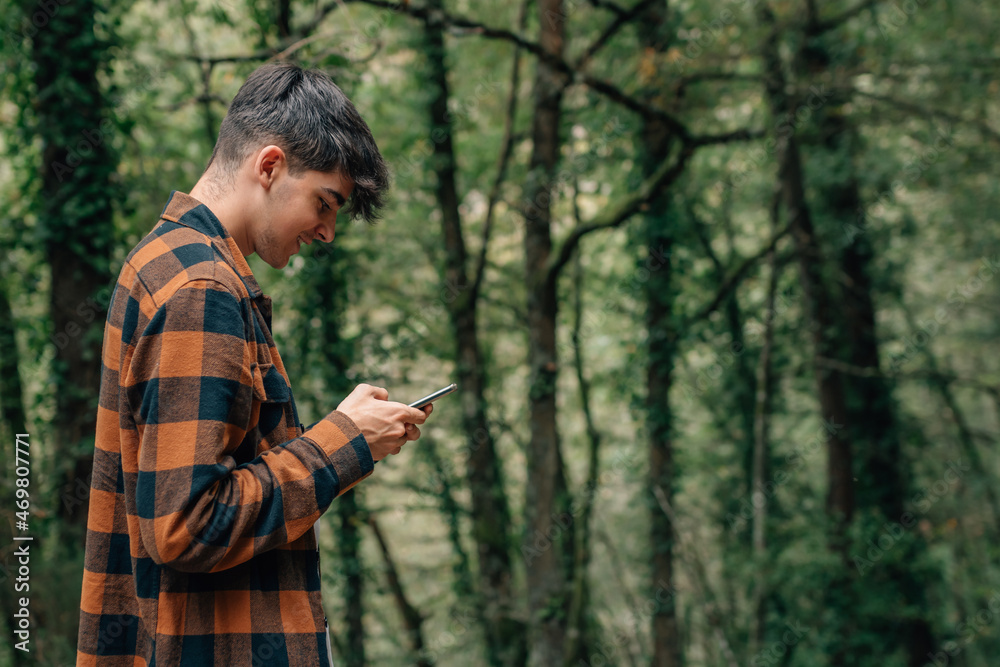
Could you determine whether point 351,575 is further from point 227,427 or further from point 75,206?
point 227,427

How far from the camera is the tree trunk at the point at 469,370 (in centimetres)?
705

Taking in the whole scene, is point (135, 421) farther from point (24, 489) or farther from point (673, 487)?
point (673, 487)

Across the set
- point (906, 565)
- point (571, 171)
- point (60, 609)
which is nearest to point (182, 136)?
point (571, 171)

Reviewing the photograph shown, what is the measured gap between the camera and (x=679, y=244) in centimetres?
705

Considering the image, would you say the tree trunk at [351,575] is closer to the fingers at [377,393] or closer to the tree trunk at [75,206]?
the tree trunk at [75,206]

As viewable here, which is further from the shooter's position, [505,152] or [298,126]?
[505,152]

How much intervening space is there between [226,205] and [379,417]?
1.69ft

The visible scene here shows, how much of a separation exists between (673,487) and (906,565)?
2.75m

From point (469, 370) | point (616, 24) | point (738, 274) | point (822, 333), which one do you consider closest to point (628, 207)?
point (616, 24)

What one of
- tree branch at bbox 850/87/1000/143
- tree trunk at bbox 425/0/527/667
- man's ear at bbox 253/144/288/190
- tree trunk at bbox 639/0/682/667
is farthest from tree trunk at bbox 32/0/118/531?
tree branch at bbox 850/87/1000/143

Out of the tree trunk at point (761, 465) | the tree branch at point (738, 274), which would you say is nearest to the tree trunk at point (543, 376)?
the tree branch at point (738, 274)

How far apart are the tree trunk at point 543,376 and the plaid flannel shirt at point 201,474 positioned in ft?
14.4

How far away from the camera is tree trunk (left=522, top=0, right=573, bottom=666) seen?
547cm

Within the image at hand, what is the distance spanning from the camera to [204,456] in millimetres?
1011
